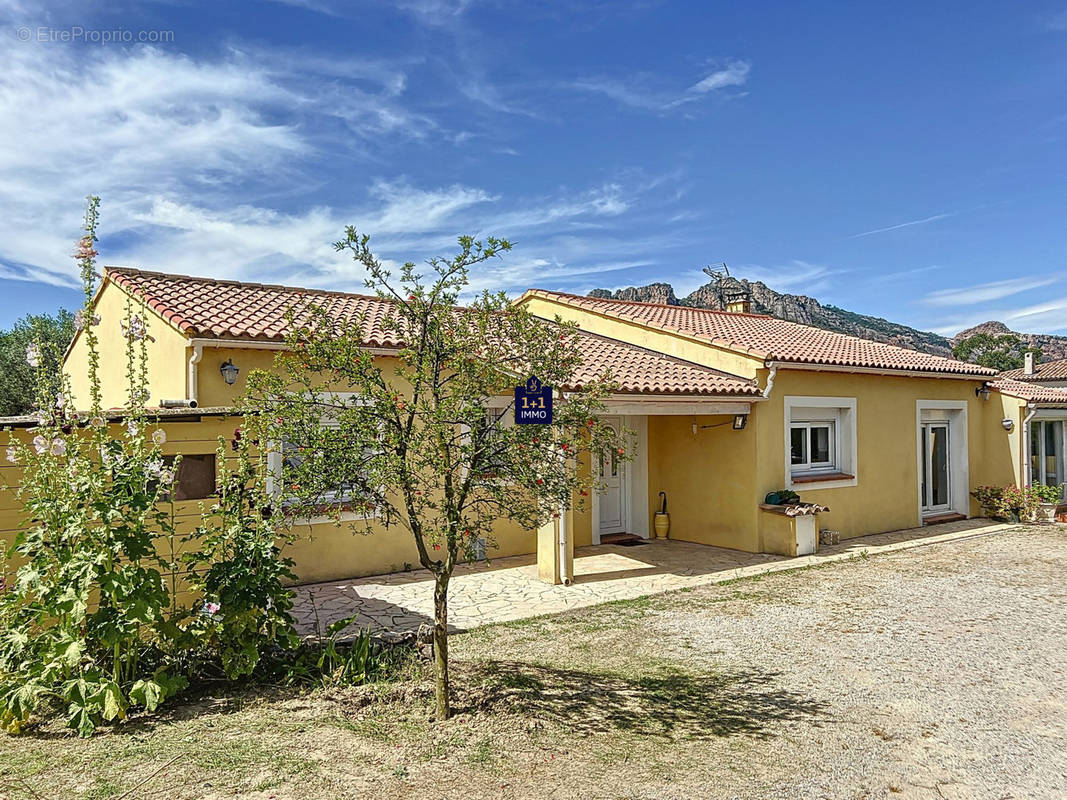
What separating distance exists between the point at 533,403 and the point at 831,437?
10782 mm

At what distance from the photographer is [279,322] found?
1098 centimetres

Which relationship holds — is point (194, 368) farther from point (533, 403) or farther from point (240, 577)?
point (533, 403)

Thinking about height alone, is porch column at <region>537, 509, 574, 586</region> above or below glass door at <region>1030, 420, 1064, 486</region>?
below

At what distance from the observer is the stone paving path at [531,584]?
8812mm

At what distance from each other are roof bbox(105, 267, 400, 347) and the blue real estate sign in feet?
9.83

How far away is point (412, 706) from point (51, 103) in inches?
422

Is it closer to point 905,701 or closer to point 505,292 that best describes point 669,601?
point 905,701

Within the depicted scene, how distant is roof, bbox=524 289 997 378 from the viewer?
14.0 meters

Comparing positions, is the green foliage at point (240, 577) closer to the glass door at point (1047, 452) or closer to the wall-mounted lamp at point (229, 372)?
the wall-mounted lamp at point (229, 372)

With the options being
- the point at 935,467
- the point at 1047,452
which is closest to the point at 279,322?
the point at 935,467

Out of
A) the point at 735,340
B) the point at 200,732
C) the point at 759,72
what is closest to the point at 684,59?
the point at 759,72

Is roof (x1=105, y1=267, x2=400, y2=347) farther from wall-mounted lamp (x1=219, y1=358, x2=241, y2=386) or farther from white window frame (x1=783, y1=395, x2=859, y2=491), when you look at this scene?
A: white window frame (x1=783, y1=395, x2=859, y2=491)

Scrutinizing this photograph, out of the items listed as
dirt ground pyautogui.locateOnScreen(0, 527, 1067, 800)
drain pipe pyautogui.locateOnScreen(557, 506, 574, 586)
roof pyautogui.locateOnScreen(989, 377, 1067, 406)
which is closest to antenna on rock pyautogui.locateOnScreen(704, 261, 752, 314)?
roof pyautogui.locateOnScreen(989, 377, 1067, 406)

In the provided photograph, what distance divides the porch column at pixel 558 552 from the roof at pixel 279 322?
7.35ft
